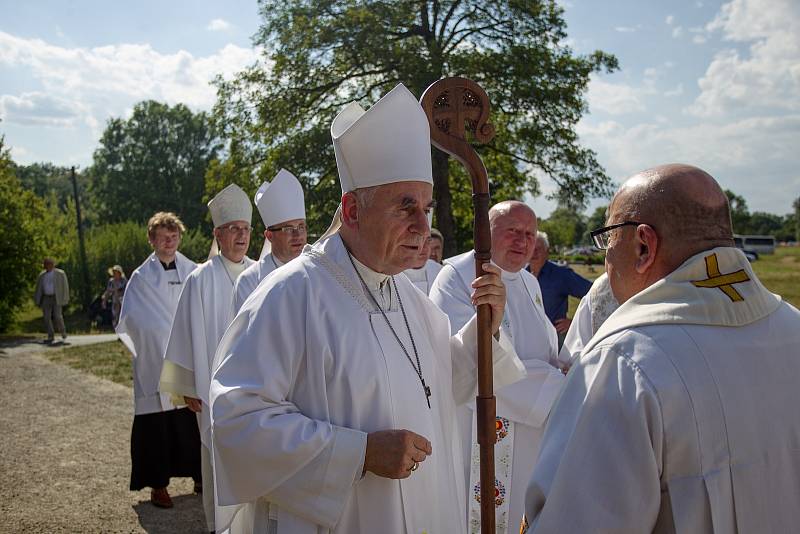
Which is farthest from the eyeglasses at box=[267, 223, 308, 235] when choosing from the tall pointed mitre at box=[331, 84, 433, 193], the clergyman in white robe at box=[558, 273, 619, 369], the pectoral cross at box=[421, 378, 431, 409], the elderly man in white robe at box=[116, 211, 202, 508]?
the pectoral cross at box=[421, 378, 431, 409]

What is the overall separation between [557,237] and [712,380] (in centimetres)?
7546

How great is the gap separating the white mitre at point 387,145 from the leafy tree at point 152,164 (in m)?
53.3

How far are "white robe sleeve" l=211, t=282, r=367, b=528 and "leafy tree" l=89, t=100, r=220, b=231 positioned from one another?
176 feet

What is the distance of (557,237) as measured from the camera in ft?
247

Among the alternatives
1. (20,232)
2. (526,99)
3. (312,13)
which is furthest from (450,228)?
(20,232)

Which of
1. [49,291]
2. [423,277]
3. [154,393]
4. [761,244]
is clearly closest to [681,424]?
[154,393]

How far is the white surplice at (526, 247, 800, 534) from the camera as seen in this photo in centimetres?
167

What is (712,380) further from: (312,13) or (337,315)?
(312,13)

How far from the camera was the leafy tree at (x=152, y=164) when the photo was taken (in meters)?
55.8

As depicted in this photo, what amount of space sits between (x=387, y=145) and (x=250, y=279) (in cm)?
282

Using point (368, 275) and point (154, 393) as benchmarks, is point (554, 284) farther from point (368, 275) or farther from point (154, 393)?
point (368, 275)

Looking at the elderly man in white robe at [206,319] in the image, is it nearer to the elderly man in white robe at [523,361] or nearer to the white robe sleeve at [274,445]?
the elderly man in white robe at [523,361]

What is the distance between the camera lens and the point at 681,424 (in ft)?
5.50

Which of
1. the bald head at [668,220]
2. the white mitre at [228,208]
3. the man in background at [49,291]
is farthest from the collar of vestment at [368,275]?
the man in background at [49,291]
